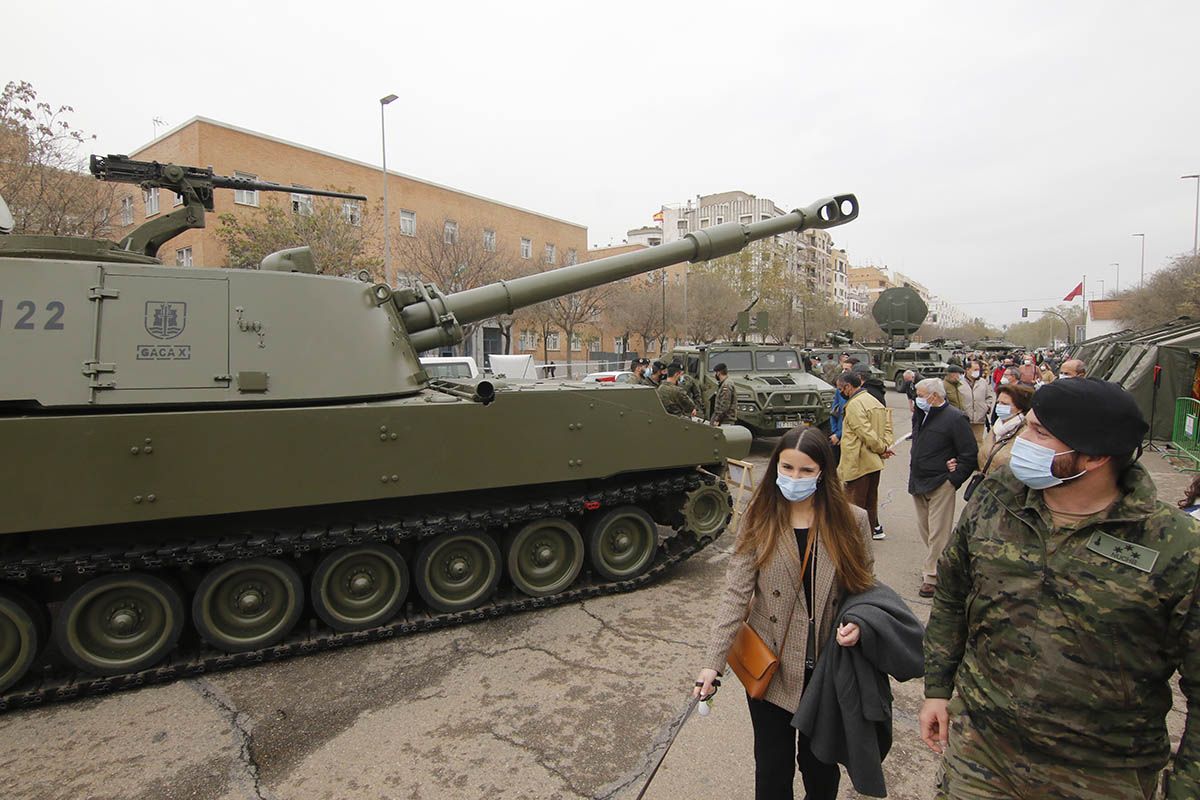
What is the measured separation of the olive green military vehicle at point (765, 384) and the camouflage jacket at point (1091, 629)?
30.8ft

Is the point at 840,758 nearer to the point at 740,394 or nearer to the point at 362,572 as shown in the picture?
the point at 362,572

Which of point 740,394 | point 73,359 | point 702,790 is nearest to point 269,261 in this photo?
point 73,359

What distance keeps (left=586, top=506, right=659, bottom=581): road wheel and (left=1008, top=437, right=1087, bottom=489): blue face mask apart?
153 inches

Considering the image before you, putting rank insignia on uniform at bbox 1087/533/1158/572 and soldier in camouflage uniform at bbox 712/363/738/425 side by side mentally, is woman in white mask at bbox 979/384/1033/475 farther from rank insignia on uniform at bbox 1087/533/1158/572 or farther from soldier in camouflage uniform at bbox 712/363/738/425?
soldier in camouflage uniform at bbox 712/363/738/425

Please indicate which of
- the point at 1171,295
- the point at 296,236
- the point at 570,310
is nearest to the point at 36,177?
the point at 296,236

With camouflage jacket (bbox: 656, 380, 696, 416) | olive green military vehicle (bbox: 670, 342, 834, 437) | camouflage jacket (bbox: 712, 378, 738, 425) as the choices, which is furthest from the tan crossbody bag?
olive green military vehicle (bbox: 670, 342, 834, 437)

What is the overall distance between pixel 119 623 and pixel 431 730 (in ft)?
6.96

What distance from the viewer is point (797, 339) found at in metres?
45.6

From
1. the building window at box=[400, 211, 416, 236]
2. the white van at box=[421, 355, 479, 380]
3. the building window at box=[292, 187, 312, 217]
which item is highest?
the building window at box=[400, 211, 416, 236]

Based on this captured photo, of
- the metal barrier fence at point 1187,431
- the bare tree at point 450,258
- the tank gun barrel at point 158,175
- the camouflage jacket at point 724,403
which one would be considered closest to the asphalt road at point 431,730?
the tank gun barrel at point 158,175

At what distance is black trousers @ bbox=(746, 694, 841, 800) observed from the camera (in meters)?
2.24

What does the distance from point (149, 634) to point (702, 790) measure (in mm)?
3450

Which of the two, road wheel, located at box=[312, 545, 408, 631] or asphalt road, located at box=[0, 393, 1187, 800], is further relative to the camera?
road wheel, located at box=[312, 545, 408, 631]

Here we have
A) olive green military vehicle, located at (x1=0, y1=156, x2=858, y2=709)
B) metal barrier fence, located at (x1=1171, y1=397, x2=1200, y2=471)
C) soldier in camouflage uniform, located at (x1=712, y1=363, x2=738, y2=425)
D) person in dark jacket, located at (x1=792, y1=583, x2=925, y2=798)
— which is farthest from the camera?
soldier in camouflage uniform, located at (x1=712, y1=363, x2=738, y2=425)
